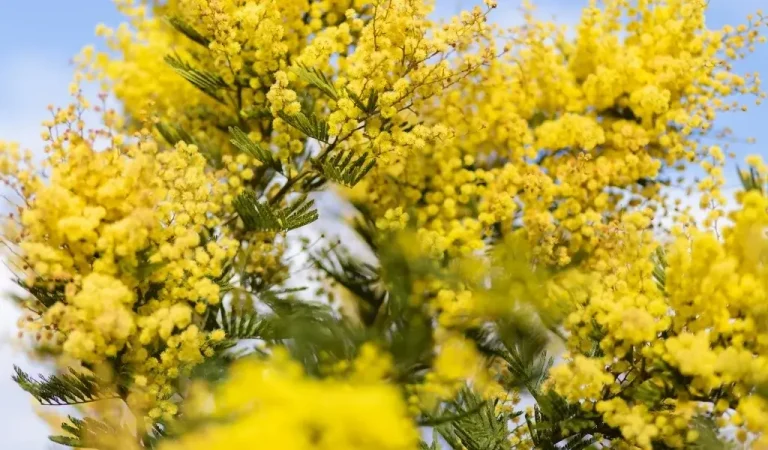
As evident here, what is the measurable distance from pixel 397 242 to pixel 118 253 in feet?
4.17

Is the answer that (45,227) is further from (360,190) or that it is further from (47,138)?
(360,190)

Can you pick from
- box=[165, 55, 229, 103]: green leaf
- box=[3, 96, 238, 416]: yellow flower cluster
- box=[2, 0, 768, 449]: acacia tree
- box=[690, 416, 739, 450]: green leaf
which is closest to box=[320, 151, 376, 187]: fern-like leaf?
box=[2, 0, 768, 449]: acacia tree

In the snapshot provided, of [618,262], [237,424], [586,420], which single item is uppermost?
[618,262]

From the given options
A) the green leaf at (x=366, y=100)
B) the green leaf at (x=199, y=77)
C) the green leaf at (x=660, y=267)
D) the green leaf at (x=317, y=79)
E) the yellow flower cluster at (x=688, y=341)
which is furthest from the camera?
the green leaf at (x=199, y=77)

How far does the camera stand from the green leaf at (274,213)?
3775 mm

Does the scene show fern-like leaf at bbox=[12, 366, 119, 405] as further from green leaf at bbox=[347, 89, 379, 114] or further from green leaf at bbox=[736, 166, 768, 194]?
green leaf at bbox=[736, 166, 768, 194]

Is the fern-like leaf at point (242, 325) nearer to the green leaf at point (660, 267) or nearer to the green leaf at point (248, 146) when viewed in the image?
the green leaf at point (248, 146)

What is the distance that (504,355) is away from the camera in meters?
3.45

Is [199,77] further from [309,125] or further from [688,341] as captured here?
[688,341]

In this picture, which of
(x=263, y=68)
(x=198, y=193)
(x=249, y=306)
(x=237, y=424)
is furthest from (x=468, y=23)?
(x=237, y=424)

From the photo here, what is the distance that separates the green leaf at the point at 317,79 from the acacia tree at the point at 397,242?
0.04ft

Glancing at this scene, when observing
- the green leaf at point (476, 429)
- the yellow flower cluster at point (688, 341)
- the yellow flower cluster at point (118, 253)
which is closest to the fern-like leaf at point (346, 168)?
the yellow flower cluster at point (118, 253)

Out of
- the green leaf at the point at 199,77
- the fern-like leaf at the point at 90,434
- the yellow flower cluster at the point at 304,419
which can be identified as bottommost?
the yellow flower cluster at the point at 304,419

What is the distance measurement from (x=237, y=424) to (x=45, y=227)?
158 centimetres
